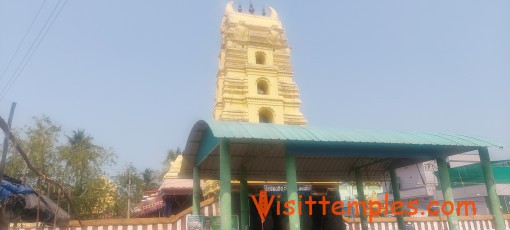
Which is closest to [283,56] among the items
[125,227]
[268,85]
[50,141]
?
[268,85]

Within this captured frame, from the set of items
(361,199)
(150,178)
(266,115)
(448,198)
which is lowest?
(448,198)

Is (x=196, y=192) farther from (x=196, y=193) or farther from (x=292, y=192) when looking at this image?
(x=292, y=192)

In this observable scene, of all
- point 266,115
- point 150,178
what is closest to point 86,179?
point 266,115

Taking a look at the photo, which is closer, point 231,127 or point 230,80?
point 231,127

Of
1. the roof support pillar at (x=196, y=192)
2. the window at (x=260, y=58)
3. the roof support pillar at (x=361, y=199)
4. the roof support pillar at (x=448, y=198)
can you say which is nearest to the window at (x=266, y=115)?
the window at (x=260, y=58)

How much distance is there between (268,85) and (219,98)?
11.2 feet

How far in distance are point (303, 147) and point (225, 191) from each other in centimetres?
259

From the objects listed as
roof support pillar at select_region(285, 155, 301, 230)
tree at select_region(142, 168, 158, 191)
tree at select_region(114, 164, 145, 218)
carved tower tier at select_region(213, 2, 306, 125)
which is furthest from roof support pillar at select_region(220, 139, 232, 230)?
tree at select_region(142, 168, 158, 191)

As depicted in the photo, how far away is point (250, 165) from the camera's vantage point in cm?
1365

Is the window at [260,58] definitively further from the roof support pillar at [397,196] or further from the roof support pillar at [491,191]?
the roof support pillar at [491,191]

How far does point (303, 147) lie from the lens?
10.2m

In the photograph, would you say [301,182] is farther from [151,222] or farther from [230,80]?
[230,80]

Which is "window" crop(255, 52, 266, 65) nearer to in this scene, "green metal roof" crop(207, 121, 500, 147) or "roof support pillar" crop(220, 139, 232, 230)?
"green metal roof" crop(207, 121, 500, 147)

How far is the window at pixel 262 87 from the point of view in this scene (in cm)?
2458
